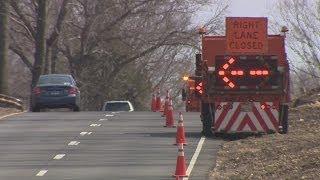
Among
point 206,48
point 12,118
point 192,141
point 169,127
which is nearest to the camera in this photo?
point 192,141

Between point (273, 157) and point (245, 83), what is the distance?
5840 mm

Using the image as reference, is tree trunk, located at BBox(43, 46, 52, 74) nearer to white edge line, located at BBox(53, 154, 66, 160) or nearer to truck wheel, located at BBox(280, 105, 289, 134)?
truck wheel, located at BBox(280, 105, 289, 134)

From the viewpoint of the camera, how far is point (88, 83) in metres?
60.2

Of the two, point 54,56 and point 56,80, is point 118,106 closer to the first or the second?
point 56,80

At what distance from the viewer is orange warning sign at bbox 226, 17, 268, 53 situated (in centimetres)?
2330

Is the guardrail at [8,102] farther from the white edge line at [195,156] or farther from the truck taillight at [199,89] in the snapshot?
the white edge line at [195,156]

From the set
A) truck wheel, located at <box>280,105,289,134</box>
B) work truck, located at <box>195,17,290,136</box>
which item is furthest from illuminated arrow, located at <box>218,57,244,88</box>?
truck wheel, located at <box>280,105,289,134</box>

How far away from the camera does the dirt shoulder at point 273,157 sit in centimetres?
1516

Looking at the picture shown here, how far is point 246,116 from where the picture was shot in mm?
22844

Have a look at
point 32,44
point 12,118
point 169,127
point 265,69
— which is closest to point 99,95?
point 32,44

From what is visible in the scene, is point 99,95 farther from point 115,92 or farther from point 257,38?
point 257,38

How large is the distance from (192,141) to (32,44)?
38.7m

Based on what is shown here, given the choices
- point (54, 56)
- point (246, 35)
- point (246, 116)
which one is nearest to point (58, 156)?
point (246, 116)

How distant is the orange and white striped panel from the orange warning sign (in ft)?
4.55
